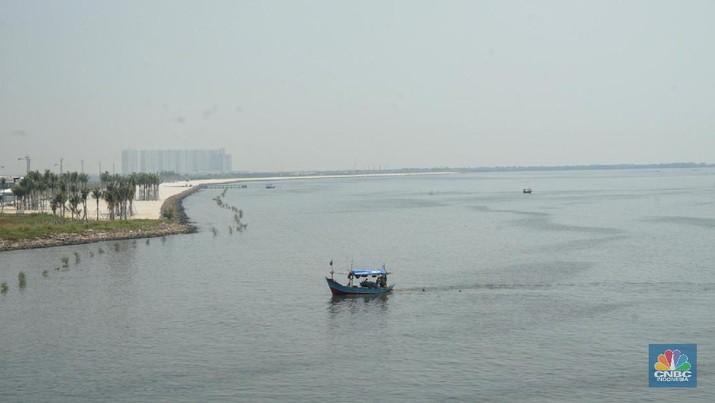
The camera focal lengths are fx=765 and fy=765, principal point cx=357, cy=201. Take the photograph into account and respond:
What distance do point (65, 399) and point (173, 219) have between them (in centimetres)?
8736

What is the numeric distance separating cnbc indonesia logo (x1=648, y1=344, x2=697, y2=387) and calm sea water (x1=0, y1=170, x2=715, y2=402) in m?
0.60

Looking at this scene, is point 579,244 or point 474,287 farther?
point 579,244

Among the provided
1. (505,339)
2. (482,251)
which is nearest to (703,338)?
(505,339)

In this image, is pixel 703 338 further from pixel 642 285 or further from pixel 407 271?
pixel 407 271

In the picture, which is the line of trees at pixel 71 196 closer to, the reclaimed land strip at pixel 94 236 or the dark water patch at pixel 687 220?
the reclaimed land strip at pixel 94 236

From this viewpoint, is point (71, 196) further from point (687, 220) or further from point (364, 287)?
point (687, 220)

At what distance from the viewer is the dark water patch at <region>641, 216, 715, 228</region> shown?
116 metres

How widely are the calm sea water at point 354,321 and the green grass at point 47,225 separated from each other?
7483 mm

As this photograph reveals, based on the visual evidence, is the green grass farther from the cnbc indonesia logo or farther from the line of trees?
the cnbc indonesia logo

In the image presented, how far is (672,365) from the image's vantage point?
126 feet

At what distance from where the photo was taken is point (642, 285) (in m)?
60.8

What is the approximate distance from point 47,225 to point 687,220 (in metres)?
96.5

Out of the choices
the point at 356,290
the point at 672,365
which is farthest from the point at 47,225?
the point at 672,365

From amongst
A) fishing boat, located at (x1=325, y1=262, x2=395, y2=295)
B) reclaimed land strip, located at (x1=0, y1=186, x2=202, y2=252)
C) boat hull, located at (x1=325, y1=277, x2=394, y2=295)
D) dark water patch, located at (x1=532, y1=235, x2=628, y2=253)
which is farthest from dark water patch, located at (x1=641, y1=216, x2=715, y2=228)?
reclaimed land strip, located at (x1=0, y1=186, x2=202, y2=252)
